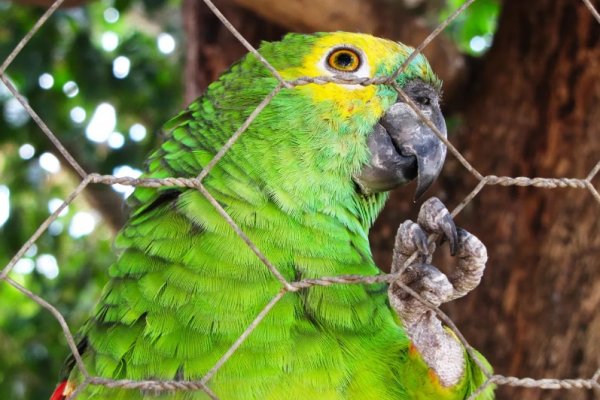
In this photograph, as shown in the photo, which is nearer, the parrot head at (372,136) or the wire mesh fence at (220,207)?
the wire mesh fence at (220,207)

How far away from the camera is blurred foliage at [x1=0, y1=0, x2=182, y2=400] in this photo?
6.98 feet

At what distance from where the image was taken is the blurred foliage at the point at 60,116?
83.9 inches

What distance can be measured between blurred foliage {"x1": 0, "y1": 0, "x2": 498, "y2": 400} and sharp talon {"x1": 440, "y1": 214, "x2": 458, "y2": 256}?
1.11 metres

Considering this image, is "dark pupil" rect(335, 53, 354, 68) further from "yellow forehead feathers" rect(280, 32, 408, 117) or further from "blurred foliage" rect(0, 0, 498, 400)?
"blurred foliage" rect(0, 0, 498, 400)

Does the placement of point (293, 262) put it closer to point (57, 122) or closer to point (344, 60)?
point (344, 60)

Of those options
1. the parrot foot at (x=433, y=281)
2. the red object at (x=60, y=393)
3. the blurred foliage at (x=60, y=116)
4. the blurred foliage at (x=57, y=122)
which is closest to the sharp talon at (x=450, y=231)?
the parrot foot at (x=433, y=281)

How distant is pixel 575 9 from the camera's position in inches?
71.9

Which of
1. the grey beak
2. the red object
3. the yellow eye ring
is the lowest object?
the red object

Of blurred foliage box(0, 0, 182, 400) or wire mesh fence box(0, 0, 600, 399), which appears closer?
wire mesh fence box(0, 0, 600, 399)

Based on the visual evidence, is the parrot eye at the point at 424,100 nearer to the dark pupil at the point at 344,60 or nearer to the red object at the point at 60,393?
the dark pupil at the point at 344,60

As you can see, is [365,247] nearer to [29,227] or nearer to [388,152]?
[388,152]

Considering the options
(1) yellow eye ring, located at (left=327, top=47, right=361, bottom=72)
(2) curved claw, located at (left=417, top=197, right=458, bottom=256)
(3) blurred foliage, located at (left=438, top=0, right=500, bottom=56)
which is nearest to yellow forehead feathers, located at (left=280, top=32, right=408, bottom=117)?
(1) yellow eye ring, located at (left=327, top=47, right=361, bottom=72)

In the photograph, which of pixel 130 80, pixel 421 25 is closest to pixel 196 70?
pixel 130 80

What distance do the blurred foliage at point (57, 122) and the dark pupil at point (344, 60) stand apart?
1.01 m
